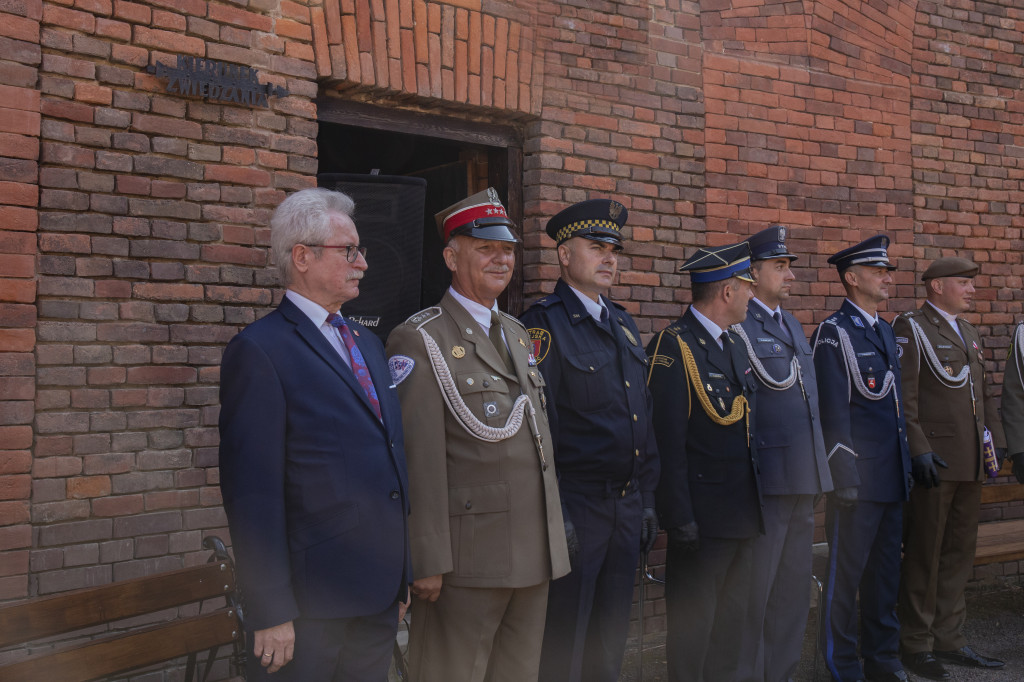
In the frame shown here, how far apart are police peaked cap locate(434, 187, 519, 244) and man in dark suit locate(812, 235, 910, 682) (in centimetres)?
230

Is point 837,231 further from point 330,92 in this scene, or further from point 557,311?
point 330,92

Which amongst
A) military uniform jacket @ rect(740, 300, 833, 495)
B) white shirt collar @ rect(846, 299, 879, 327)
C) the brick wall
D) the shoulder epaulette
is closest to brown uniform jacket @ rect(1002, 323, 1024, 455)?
the brick wall

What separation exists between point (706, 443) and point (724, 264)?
2.75ft

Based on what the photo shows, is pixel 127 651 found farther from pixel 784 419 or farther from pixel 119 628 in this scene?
pixel 784 419

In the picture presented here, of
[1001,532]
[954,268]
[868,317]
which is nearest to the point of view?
[868,317]

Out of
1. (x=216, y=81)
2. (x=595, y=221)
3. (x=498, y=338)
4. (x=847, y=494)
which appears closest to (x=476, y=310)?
(x=498, y=338)

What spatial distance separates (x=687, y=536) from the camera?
157 inches

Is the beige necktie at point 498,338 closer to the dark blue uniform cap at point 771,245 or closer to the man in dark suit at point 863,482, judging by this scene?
the dark blue uniform cap at point 771,245

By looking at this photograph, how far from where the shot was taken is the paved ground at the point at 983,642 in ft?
16.3

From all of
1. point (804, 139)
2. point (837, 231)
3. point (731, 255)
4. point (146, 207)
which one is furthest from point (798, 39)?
point (146, 207)

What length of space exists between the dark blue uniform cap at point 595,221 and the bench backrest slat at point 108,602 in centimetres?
194

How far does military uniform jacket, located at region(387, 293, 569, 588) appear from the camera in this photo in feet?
9.88

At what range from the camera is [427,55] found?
14.7ft

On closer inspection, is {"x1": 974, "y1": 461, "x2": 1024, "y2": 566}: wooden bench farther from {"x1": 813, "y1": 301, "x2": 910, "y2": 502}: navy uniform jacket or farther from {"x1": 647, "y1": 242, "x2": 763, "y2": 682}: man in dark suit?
{"x1": 647, "y1": 242, "x2": 763, "y2": 682}: man in dark suit
